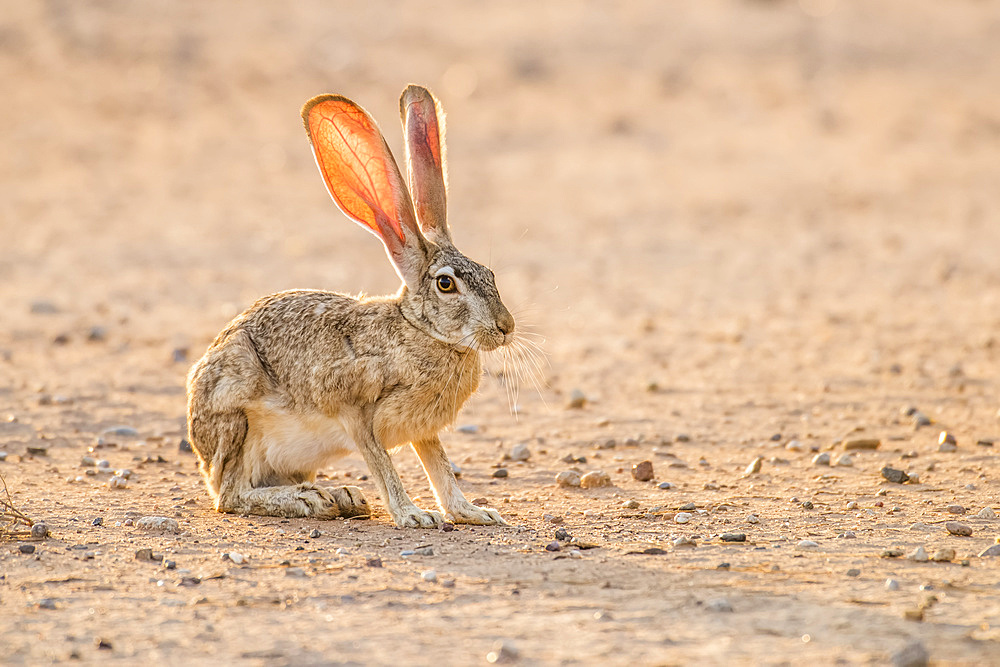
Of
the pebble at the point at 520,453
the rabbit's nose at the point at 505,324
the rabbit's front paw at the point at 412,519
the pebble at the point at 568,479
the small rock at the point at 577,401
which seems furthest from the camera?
the small rock at the point at 577,401

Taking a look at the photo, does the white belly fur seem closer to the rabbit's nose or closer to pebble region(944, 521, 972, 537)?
the rabbit's nose

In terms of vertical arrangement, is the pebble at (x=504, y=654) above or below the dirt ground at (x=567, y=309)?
below

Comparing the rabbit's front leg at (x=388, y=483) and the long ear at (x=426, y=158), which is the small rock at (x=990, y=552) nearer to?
the rabbit's front leg at (x=388, y=483)

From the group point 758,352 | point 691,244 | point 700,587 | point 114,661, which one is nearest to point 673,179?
point 691,244

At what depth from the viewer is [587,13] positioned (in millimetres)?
22234

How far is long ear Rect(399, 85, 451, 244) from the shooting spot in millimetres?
5770

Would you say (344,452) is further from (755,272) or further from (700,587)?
(755,272)

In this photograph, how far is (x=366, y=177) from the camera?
575cm

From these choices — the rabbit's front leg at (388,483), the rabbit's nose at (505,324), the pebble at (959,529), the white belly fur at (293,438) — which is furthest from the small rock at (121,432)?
the pebble at (959,529)

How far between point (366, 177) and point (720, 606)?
2622mm

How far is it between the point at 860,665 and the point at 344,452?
291 cm

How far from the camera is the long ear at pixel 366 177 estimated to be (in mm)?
5691

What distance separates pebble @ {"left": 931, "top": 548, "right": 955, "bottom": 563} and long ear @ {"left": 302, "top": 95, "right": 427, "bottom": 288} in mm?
2584

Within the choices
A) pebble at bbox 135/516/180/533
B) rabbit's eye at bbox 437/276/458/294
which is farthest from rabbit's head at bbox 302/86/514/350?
pebble at bbox 135/516/180/533
